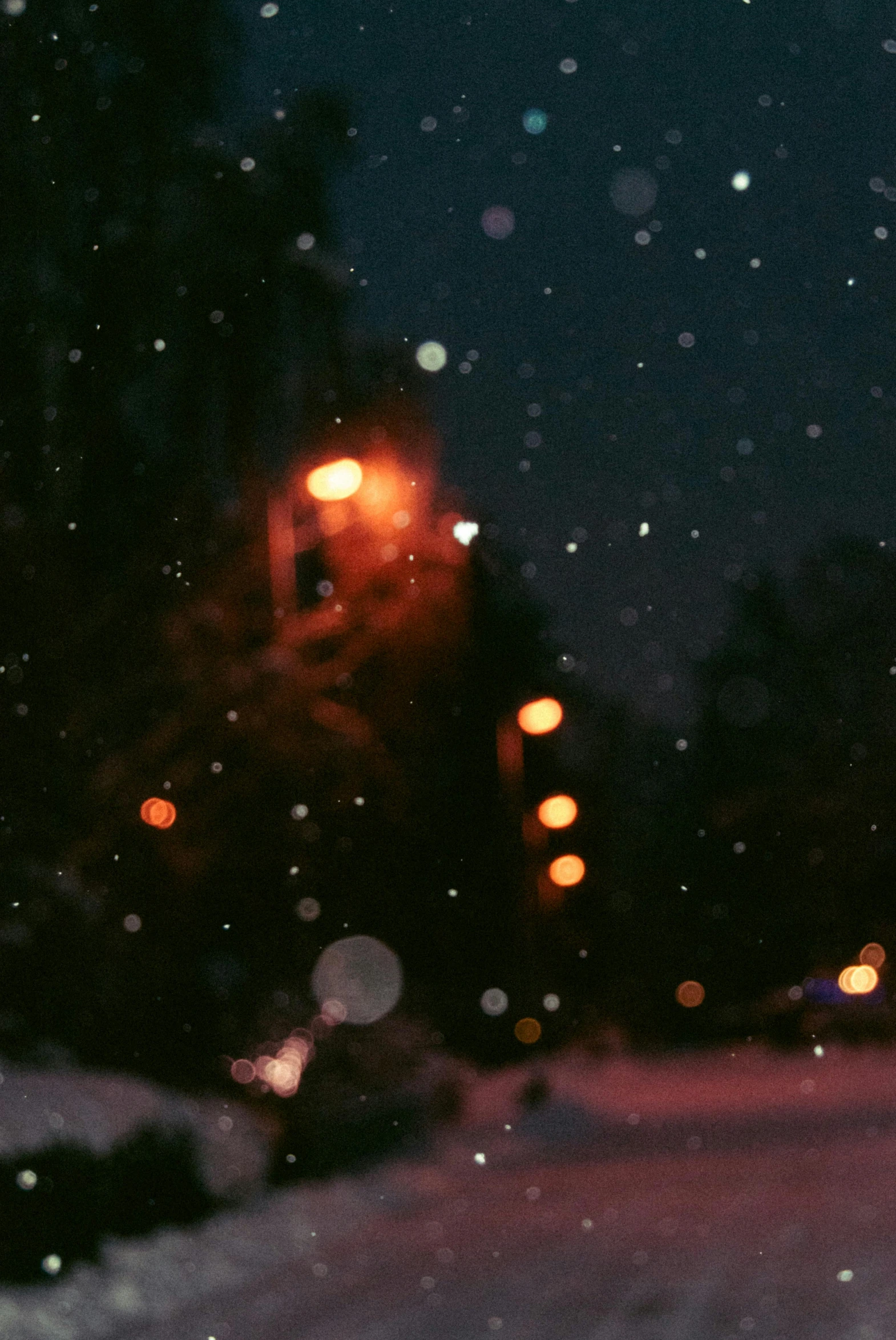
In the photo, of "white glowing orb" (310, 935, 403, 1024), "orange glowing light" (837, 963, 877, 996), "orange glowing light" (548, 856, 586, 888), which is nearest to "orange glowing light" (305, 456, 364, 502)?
"white glowing orb" (310, 935, 403, 1024)

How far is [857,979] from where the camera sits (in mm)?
40969

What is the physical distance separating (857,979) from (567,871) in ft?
28.4

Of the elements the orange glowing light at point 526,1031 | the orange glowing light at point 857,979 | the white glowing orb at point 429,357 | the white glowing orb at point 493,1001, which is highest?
the white glowing orb at point 429,357

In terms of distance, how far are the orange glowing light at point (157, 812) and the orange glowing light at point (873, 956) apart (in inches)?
1173

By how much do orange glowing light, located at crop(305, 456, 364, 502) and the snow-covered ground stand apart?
5.89 metres

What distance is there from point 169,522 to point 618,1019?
2786 centimetres

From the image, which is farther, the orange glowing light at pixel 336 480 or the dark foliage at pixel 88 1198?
the orange glowing light at pixel 336 480

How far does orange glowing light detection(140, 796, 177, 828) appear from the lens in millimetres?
14117

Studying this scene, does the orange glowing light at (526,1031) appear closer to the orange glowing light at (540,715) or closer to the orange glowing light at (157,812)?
the orange glowing light at (540,715)

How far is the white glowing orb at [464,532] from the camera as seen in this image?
16969 mm

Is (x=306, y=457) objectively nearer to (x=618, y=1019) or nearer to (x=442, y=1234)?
(x=442, y=1234)

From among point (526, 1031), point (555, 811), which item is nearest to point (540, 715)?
point (526, 1031)

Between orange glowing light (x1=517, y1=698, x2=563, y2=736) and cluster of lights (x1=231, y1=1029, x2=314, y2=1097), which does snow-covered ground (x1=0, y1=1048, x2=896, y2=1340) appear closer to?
cluster of lights (x1=231, y1=1029, x2=314, y2=1097)

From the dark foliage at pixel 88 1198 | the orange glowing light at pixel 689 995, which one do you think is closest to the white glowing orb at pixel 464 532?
the dark foliage at pixel 88 1198
